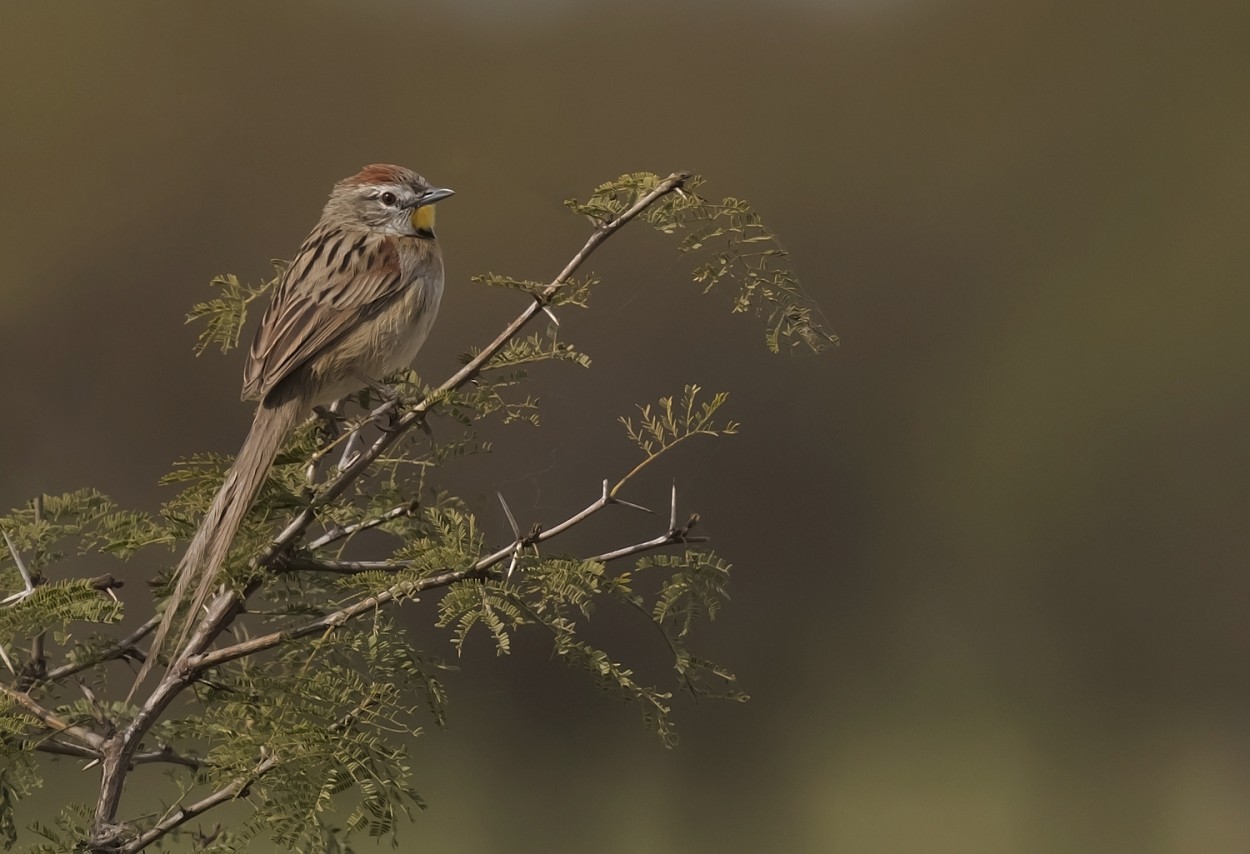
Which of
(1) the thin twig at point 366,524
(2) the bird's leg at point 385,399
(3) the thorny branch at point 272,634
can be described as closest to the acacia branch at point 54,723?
(3) the thorny branch at point 272,634

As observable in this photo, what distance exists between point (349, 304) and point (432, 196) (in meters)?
0.33

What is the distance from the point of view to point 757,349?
3.20 meters

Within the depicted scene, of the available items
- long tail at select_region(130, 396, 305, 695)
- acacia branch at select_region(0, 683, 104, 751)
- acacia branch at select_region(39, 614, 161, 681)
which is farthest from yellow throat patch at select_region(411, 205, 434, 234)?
acacia branch at select_region(0, 683, 104, 751)

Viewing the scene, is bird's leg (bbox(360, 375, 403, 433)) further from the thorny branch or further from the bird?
the thorny branch

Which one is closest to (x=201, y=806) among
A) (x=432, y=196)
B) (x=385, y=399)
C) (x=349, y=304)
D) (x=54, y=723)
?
(x=54, y=723)

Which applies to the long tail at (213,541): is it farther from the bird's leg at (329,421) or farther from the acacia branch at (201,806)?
the bird's leg at (329,421)

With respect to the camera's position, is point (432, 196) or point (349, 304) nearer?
point (349, 304)

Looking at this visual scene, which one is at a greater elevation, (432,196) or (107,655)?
(432,196)

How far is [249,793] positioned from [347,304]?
811 mm

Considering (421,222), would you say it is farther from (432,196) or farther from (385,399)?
(385,399)

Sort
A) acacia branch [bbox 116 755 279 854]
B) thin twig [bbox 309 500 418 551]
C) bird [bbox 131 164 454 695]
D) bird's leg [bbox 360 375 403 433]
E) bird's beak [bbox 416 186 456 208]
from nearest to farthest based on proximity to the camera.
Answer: acacia branch [bbox 116 755 279 854] → thin twig [bbox 309 500 418 551] → bird's leg [bbox 360 375 403 433] → bird [bbox 131 164 454 695] → bird's beak [bbox 416 186 456 208]

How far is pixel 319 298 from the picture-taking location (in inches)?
69.7

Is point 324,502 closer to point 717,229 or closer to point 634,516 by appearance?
point 717,229

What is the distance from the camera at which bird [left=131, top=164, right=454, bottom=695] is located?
1635mm
